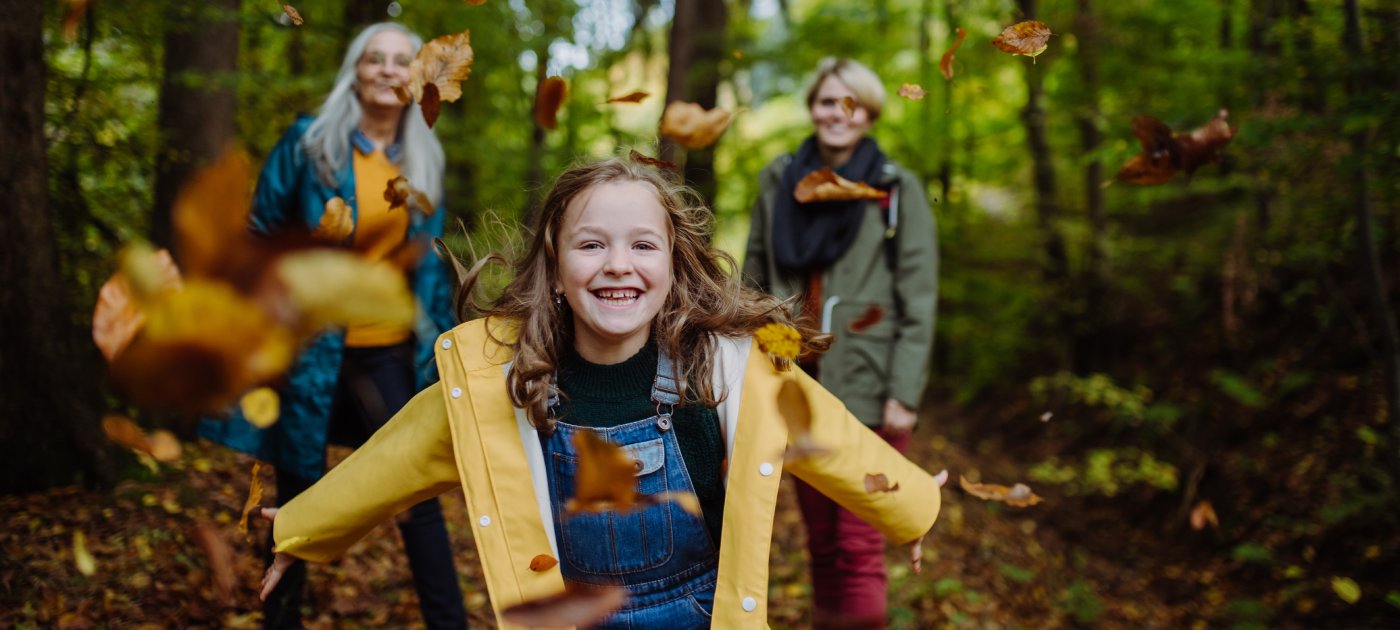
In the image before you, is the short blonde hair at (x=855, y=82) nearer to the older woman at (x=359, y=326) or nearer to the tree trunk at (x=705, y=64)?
the older woman at (x=359, y=326)

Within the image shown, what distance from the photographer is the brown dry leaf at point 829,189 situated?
2846mm

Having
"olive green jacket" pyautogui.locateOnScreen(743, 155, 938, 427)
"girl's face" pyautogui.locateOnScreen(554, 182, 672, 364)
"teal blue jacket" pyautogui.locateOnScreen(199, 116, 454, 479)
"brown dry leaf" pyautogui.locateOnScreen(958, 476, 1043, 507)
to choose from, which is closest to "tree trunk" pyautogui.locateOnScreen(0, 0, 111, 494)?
"teal blue jacket" pyautogui.locateOnScreen(199, 116, 454, 479)

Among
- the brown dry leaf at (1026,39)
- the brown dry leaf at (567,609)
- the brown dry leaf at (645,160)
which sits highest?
the brown dry leaf at (1026,39)

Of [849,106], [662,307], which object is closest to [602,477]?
[662,307]

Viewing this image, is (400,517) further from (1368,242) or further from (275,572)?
(1368,242)

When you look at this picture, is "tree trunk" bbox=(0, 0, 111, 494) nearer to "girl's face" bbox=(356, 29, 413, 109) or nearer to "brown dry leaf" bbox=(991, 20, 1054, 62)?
"girl's face" bbox=(356, 29, 413, 109)

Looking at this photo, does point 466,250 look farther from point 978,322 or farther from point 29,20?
point 978,322

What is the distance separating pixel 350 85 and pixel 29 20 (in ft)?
4.39

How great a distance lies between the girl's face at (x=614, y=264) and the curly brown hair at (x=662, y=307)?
5 centimetres

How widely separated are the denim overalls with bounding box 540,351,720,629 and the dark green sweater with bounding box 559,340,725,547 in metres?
0.03

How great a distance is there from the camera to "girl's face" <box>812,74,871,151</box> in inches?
117

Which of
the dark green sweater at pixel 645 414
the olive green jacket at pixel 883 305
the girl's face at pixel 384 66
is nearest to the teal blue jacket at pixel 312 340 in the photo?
the girl's face at pixel 384 66

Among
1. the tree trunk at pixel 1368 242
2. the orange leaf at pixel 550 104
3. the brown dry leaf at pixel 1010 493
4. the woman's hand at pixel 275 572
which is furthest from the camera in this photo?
the tree trunk at pixel 1368 242

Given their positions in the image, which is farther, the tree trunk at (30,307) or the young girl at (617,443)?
the tree trunk at (30,307)
